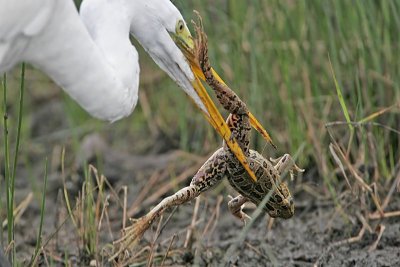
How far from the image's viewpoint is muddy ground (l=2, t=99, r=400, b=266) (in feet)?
11.8

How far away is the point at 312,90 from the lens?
4578 mm

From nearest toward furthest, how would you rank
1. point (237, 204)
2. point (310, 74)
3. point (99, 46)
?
point (99, 46), point (237, 204), point (310, 74)

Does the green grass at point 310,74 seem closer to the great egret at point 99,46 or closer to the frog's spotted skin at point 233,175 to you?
the frog's spotted skin at point 233,175

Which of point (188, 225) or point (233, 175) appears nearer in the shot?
point (233, 175)

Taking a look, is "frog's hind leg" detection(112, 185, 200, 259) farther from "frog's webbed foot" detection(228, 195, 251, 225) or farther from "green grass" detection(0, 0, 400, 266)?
"green grass" detection(0, 0, 400, 266)

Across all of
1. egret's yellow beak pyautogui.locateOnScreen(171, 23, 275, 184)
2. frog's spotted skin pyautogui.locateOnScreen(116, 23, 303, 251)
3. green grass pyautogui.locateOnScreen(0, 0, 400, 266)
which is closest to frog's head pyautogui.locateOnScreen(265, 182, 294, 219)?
frog's spotted skin pyautogui.locateOnScreen(116, 23, 303, 251)

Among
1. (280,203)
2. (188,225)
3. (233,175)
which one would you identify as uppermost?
(233,175)

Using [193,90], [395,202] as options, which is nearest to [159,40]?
[193,90]

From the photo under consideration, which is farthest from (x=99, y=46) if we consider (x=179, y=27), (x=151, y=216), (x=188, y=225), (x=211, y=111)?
(x=188, y=225)

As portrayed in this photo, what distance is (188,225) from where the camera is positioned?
4254 mm

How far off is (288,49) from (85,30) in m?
1.88

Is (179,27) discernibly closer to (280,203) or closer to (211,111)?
(211,111)

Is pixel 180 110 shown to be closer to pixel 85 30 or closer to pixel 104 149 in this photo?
pixel 104 149

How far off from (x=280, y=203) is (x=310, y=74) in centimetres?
149
